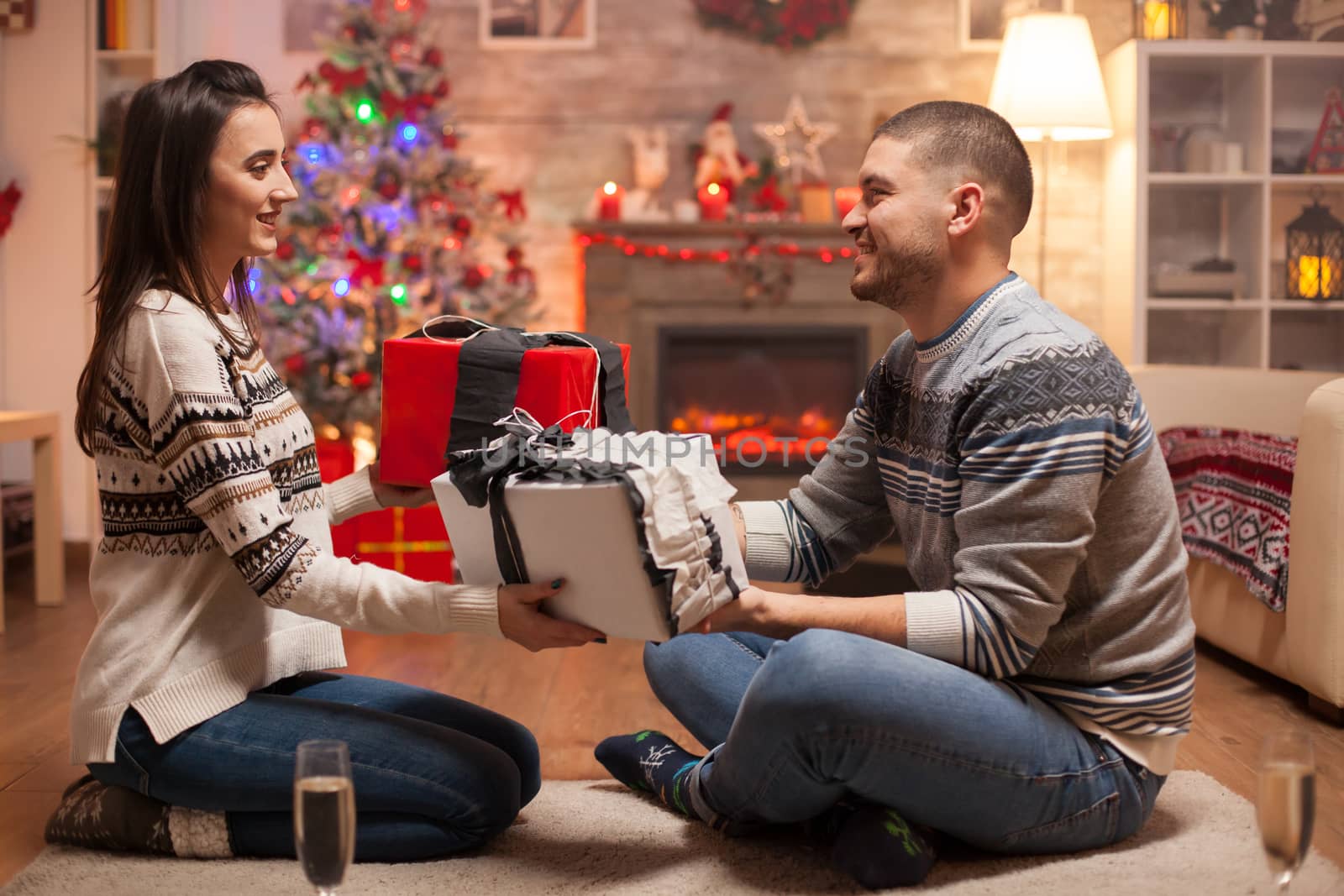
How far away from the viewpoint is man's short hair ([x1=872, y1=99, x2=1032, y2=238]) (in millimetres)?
1566

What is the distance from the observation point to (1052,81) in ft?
13.8

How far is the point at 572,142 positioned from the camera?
16.1 ft

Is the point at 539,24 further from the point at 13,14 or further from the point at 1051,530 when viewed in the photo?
the point at 1051,530

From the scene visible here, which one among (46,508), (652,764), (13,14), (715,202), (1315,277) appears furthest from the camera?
(715,202)

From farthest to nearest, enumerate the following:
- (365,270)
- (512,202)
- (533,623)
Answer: (512,202) < (365,270) < (533,623)

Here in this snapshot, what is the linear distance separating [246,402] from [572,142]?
351cm

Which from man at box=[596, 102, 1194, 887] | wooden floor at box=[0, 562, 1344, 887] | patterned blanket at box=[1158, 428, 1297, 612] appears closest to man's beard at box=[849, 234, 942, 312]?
man at box=[596, 102, 1194, 887]

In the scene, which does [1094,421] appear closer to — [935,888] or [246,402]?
[935,888]

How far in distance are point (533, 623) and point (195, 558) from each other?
17.6 inches

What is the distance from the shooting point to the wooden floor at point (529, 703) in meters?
1.98

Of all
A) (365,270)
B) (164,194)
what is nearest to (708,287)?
(365,270)

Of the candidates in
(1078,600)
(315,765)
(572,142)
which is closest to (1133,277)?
(572,142)

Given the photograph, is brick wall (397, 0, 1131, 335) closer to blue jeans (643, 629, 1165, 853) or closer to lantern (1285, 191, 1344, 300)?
lantern (1285, 191, 1344, 300)

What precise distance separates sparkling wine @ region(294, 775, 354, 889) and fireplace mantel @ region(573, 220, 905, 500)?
12.2 feet
